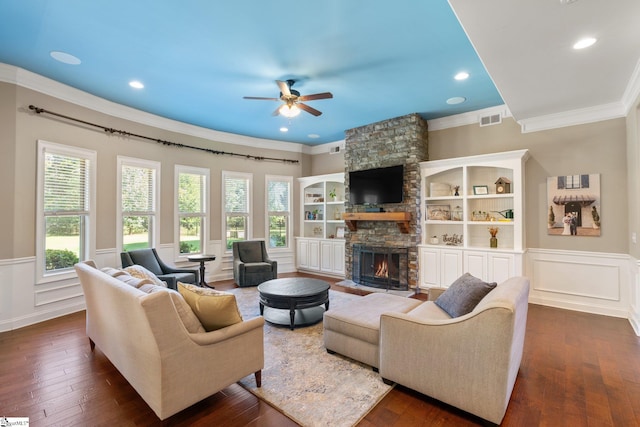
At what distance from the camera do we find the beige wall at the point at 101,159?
3.75m

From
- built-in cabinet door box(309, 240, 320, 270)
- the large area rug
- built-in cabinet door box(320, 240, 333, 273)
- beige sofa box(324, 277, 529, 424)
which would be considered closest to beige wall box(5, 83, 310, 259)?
built-in cabinet door box(309, 240, 320, 270)

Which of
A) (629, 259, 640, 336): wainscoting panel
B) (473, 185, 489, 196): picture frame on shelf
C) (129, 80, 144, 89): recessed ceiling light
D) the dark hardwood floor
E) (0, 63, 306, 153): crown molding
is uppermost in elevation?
(129, 80, 144, 89): recessed ceiling light

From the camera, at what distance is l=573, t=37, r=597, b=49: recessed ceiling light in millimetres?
2582

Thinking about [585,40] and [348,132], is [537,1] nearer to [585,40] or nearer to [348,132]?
[585,40]

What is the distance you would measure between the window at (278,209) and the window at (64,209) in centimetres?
347

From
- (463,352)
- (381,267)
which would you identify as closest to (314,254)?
(381,267)

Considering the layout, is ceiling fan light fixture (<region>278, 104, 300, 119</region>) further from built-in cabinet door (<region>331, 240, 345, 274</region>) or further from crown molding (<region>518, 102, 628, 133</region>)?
crown molding (<region>518, 102, 628, 133</region>)

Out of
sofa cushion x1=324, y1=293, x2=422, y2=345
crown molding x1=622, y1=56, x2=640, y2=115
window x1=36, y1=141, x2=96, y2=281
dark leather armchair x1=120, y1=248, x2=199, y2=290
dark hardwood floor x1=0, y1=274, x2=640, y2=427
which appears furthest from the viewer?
dark leather armchair x1=120, y1=248, x2=199, y2=290

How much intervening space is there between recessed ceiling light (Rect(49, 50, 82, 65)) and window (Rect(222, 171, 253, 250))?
3201 millimetres

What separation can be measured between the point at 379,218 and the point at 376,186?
0.66 meters

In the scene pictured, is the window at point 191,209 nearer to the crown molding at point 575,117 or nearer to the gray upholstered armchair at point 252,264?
the gray upholstered armchair at point 252,264

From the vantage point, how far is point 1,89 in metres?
3.66

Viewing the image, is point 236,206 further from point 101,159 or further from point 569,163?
point 569,163

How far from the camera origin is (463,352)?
6.43ft
